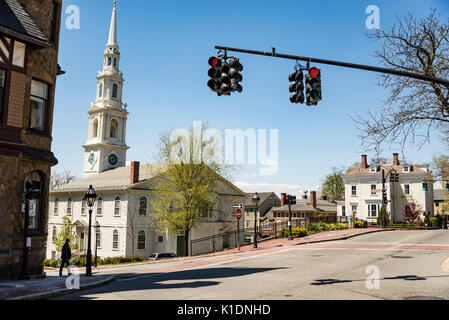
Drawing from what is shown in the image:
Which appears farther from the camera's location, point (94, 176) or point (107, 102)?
point (107, 102)

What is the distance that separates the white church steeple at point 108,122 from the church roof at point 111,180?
347 centimetres

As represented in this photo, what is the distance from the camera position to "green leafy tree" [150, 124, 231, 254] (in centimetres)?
3666

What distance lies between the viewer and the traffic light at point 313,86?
35.6ft

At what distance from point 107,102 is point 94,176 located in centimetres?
1113

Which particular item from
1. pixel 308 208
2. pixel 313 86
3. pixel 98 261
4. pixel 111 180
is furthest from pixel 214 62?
pixel 308 208

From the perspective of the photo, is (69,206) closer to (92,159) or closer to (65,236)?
(65,236)

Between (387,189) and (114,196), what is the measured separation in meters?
37.7

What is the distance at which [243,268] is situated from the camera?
1712cm

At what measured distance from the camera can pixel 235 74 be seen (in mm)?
10703

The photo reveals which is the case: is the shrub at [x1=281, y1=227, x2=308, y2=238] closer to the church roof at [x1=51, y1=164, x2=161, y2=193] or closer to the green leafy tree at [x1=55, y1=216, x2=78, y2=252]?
the church roof at [x1=51, y1=164, x2=161, y2=193]

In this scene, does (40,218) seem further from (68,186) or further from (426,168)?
(426,168)

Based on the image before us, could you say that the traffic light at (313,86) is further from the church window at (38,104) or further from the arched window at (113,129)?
the arched window at (113,129)

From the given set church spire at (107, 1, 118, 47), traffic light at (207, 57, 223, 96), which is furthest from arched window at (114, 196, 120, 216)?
traffic light at (207, 57, 223, 96)
